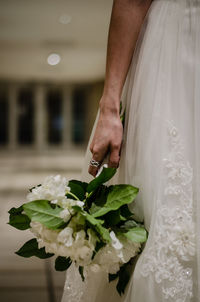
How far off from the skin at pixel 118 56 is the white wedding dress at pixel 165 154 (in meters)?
0.03

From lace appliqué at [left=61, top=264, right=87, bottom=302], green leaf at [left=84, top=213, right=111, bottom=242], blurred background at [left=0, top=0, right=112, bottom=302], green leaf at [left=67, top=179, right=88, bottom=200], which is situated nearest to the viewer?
green leaf at [left=84, top=213, right=111, bottom=242]

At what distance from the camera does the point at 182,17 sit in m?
0.92

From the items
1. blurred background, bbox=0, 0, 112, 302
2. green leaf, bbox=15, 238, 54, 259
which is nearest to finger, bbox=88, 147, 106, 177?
green leaf, bbox=15, 238, 54, 259

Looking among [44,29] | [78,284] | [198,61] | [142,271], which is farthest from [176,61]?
[44,29]

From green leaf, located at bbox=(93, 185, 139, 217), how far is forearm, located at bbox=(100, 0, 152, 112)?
0.20 meters

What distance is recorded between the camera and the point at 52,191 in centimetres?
79

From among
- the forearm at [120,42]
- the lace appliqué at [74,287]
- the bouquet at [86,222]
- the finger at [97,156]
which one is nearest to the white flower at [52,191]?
the bouquet at [86,222]

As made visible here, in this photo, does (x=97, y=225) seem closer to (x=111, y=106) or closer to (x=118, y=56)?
(x=111, y=106)

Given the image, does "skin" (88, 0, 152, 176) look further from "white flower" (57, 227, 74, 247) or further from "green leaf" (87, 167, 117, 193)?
"white flower" (57, 227, 74, 247)

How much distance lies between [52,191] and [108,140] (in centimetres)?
18

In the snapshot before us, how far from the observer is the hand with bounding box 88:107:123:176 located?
2.90 ft

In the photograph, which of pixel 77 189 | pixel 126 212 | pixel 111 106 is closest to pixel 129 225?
pixel 126 212

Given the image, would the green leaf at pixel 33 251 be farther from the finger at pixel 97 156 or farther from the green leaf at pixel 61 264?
the finger at pixel 97 156

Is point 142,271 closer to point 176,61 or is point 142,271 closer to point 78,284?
point 78,284
